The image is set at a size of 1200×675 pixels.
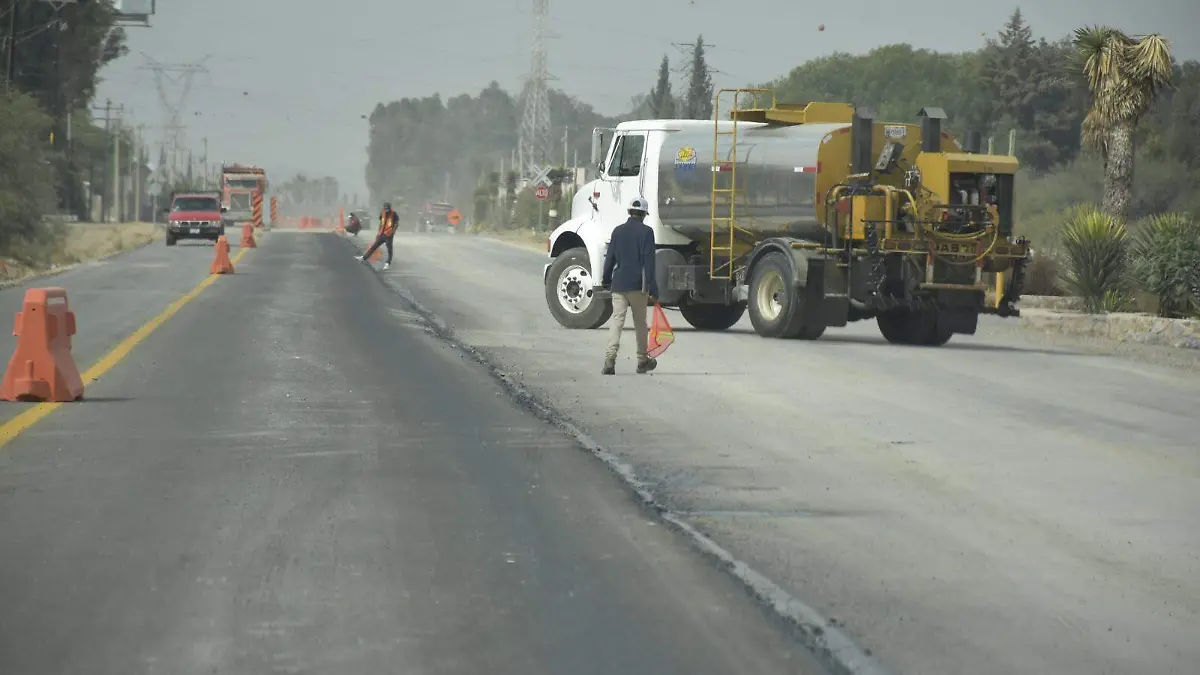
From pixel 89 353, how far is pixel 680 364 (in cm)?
665

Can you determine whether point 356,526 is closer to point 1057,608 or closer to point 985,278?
point 1057,608

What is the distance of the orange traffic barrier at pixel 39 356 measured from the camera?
15242 mm

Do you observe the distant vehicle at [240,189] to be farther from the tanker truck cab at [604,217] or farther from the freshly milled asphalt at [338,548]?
the freshly milled asphalt at [338,548]

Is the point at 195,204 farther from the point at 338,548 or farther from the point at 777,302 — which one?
the point at 338,548

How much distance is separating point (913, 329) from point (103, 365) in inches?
439

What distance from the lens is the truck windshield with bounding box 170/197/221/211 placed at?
6800cm

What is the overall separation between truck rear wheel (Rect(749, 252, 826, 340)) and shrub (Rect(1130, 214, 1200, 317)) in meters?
7.36

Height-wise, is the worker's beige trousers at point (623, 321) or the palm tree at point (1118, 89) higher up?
the palm tree at point (1118, 89)

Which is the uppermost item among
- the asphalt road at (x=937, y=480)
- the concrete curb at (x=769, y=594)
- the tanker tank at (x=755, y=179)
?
the tanker tank at (x=755, y=179)

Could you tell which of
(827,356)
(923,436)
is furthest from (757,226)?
(923,436)

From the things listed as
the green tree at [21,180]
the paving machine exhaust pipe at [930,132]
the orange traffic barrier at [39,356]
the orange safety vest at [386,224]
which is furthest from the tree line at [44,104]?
the orange traffic barrier at [39,356]

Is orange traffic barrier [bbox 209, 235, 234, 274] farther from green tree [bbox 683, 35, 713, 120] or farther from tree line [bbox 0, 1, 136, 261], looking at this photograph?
green tree [bbox 683, 35, 713, 120]

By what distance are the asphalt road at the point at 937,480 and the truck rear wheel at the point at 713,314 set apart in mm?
3024

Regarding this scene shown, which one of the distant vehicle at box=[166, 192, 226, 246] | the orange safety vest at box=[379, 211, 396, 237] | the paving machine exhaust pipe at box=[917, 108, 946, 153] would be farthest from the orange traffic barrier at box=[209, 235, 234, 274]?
the distant vehicle at box=[166, 192, 226, 246]
